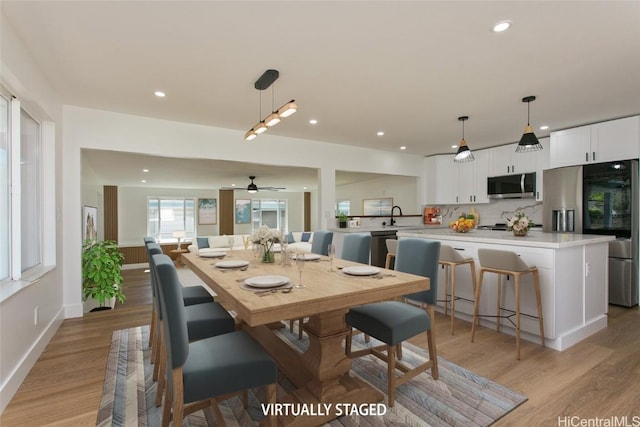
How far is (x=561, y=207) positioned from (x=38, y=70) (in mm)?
6033

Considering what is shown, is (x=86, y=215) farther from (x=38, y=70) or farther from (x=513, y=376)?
(x=513, y=376)

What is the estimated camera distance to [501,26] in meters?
1.98

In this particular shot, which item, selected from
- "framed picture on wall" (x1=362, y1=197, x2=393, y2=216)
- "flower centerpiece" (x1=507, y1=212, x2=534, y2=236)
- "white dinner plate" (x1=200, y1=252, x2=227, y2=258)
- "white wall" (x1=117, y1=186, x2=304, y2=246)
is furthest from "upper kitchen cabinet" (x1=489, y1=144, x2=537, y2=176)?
"white wall" (x1=117, y1=186, x2=304, y2=246)

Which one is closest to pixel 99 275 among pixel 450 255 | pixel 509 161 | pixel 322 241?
pixel 322 241

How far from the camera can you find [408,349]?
2.64m

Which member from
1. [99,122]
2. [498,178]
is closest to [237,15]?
[99,122]

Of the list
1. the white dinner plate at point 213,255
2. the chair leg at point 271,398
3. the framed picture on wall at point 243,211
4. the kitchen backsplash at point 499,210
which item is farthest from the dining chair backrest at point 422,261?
the framed picture on wall at point 243,211

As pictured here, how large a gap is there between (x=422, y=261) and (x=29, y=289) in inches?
118

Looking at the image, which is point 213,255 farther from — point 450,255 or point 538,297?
point 538,297

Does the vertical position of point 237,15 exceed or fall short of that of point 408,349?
it exceeds it

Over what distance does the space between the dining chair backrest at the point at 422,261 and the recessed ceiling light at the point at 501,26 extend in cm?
145

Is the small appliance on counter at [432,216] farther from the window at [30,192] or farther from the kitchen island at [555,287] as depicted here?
the window at [30,192]

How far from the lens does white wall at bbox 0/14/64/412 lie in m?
1.95

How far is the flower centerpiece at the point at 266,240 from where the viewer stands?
2.52 metres
